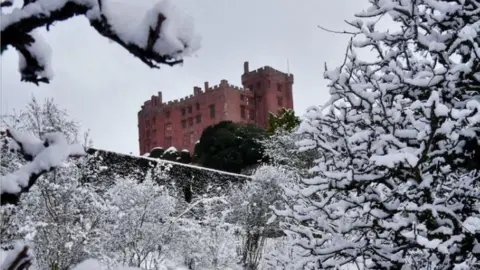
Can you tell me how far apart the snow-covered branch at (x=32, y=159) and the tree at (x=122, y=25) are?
0.71 ft

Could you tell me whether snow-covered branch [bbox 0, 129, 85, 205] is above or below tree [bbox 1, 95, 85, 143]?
below

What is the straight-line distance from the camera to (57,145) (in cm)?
114

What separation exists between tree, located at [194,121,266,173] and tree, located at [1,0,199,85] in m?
27.7

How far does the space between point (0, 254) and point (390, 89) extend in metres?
3.65

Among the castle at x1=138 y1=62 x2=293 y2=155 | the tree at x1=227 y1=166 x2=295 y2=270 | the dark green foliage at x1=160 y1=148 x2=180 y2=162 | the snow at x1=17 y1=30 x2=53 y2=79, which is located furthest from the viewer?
the castle at x1=138 y1=62 x2=293 y2=155

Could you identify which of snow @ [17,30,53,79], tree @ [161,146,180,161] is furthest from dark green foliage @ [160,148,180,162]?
snow @ [17,30,53,79]

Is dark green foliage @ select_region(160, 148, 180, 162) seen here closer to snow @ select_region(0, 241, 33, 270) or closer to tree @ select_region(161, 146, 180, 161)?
tree @ select_region(161, 146, 180, 161)

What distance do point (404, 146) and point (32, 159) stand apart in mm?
3254

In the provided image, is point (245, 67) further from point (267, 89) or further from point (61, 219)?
point (61, 219)

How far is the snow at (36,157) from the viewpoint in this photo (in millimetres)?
1097

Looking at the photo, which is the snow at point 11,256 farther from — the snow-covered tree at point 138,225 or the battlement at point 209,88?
the battlement at point 209,88

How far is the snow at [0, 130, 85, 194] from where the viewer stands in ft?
3.60

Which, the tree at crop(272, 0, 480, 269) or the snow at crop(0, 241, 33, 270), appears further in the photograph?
the tree at crop(272, 0, 480, 269)

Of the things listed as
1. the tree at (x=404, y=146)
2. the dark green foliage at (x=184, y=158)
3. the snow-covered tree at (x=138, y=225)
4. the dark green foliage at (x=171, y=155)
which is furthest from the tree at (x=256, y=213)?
the dark green foliage at (x=184, y=158)
